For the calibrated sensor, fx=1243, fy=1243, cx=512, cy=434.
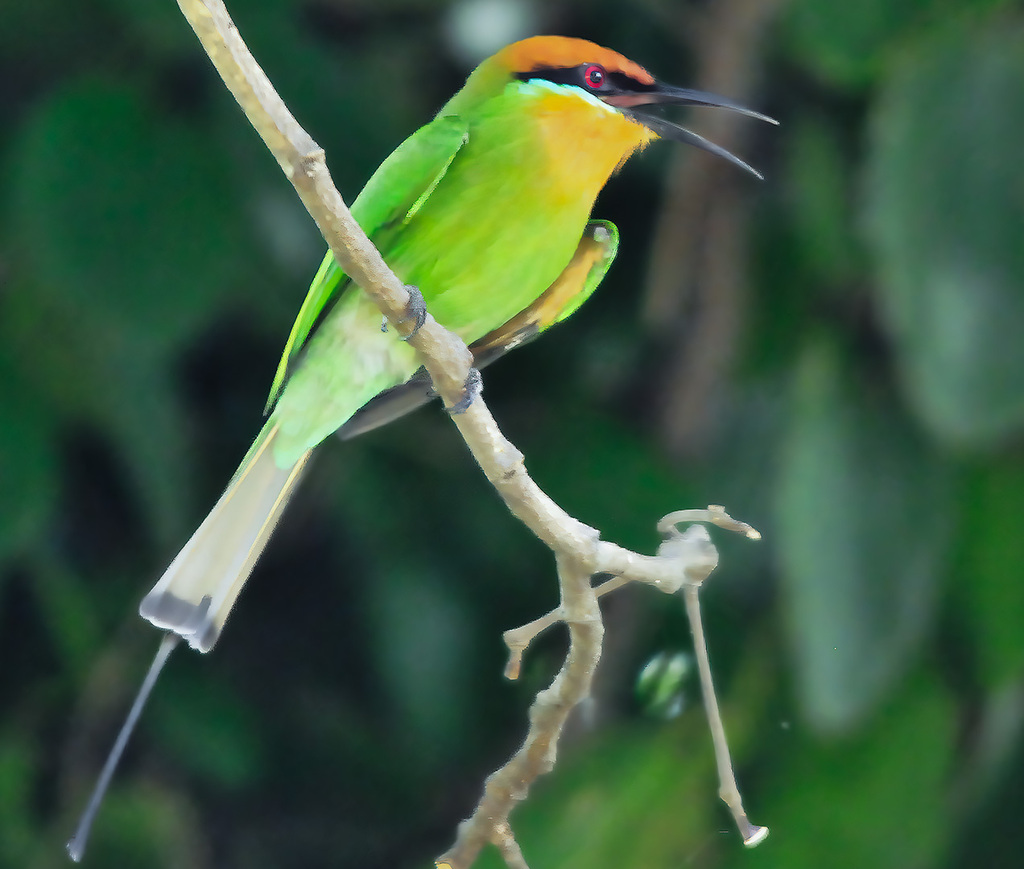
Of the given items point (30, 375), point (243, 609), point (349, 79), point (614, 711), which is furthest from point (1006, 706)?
point (30, 375)

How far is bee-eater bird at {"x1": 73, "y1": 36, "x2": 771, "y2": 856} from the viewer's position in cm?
81

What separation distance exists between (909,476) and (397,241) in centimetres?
67

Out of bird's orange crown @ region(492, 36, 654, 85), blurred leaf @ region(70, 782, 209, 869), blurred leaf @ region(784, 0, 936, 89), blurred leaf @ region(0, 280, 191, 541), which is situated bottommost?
blurred leaf @ region(70, 782, 209, 869)

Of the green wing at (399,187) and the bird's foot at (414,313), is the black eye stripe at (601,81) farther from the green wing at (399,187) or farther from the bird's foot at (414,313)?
the bird's foot at (414,313)

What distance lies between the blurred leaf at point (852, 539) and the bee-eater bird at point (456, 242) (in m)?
0.46

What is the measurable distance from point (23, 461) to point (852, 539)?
2.68ft

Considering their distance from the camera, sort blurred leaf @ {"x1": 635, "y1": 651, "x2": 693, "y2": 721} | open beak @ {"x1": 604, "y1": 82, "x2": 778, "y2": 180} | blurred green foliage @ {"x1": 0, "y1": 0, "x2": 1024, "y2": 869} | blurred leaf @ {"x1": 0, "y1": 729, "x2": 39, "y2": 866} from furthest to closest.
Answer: blurred leaf @ {"x1": 0, "y1": 729, "x2": 39, "y2": 866} → blurred green foliage @ {"x1": 0, "y1": 0, "x2": 1024, "y2": 869} → blurred leaf @ {"x1": 635, "y1": 651, "x2": 693, "y2": 721} → open beak @ {"x1": 604, "y1": 82, "x2": 778, "y2": 180}

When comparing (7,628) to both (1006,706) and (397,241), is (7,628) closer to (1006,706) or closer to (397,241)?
(397,241)

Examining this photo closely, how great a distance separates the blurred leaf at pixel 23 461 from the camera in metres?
1.17

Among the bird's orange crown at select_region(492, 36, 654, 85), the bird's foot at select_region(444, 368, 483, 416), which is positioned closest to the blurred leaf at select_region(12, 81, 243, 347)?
the bird's orange crown at select_region(492, 36, 654, 85)

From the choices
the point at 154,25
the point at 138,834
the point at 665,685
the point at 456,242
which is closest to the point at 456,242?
the point at 456,242

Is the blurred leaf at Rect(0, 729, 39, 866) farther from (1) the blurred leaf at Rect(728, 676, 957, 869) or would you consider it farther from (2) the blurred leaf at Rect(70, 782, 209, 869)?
(1) the blurred leaf at Rect(728, 676, 957, 869)

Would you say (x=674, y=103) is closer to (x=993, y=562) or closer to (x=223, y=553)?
(x=223, y=553)

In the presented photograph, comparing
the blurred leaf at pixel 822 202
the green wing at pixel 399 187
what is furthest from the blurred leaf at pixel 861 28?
the green wing at pixel 399 187
